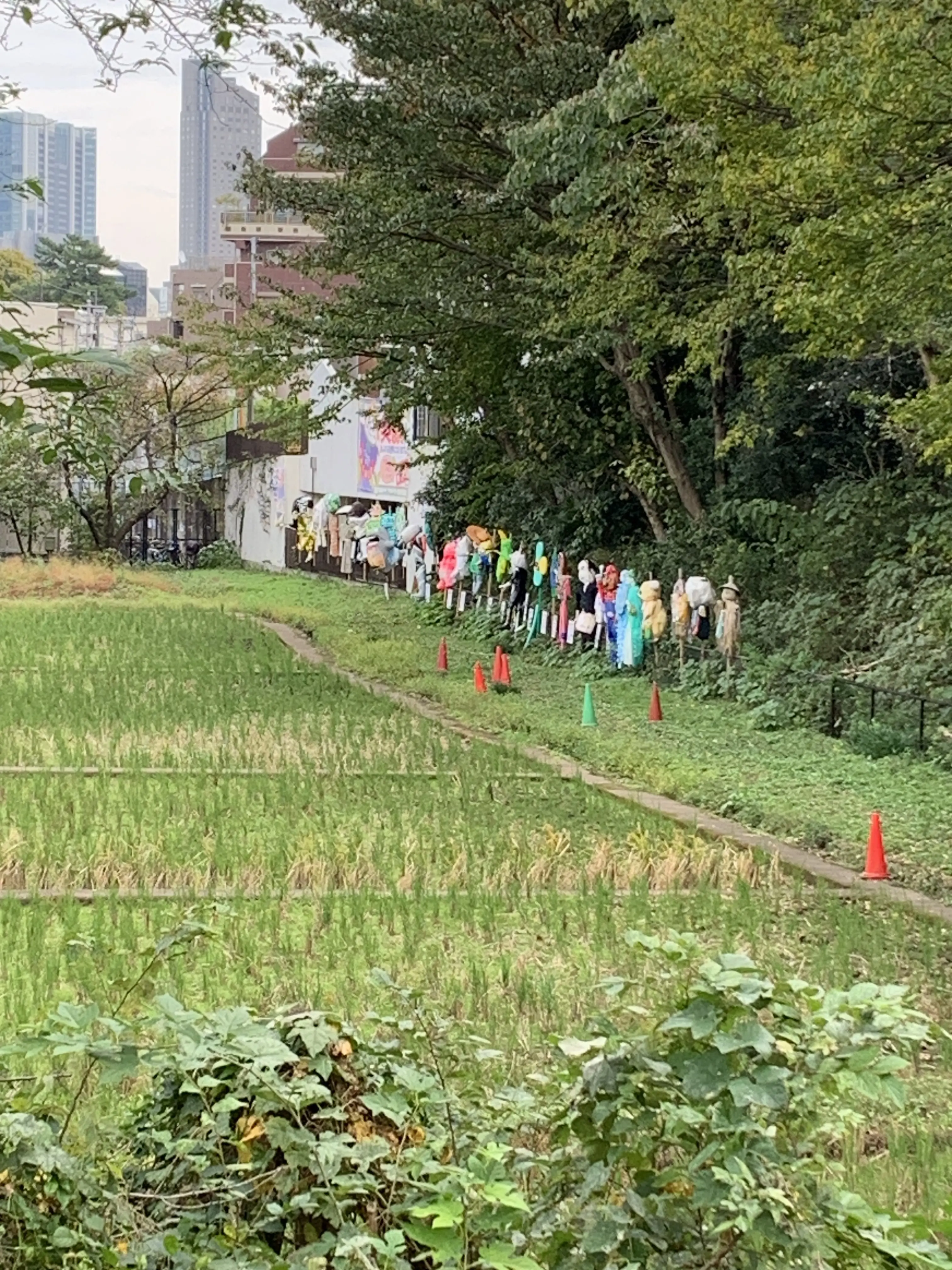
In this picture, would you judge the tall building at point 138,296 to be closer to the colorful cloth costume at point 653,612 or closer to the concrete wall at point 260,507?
the concrete wall at point 260,507

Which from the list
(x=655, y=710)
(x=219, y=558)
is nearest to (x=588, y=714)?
(x=655, y=710)

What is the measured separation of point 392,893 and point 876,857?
2558 mm

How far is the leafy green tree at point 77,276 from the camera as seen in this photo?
10.2 meters

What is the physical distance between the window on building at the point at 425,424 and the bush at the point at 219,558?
10.6 metres

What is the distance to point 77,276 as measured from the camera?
20531 mm

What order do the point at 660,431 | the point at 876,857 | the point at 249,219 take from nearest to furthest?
the point at 876,857
the point at 660,431
the point at 249,219

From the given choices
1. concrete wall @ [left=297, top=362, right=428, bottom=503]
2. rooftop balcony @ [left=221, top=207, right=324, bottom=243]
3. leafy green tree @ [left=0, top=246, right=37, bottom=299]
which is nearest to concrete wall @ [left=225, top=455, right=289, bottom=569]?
concrete wall @ [left=297, top=362, right=428, bottom=503]

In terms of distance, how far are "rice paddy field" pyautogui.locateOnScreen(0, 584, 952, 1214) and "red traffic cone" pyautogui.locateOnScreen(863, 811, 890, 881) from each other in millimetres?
509

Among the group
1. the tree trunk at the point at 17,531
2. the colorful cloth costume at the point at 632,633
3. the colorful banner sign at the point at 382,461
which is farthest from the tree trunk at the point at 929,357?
the tree trunk at the point at 17,531

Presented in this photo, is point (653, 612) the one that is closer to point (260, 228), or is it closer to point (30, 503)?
point (30, 503)

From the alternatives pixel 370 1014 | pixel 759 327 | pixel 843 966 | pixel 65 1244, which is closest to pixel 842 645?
pixel 759 327

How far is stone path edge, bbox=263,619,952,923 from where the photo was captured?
6566 mm

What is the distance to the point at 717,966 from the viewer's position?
8.33 feet

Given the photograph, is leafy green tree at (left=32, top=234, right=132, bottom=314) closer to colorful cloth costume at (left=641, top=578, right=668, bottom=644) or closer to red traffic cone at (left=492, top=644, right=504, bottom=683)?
red traffic cone at (left=492, top=644, right=504, bottom=683)
